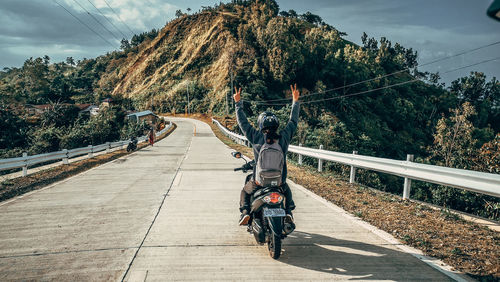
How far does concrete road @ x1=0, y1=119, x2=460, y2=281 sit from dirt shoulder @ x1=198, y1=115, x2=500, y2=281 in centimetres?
46

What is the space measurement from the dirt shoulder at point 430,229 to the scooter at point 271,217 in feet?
6.94

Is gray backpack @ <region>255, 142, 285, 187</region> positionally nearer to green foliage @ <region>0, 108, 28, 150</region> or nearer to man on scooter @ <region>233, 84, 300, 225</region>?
man on scooter @ <region>233, 84, 300, 225</region>

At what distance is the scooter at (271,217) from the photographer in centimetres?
378

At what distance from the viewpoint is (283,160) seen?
4.07m

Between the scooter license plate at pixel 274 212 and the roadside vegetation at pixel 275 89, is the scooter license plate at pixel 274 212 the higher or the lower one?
the lower one

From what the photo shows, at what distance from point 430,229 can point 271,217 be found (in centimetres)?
316

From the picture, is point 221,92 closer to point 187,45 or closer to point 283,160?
point 187,45

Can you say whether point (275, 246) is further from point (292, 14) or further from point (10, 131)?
point (292, 14)

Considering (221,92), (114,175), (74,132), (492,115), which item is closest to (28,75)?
(221,92)

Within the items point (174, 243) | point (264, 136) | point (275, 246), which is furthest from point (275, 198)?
point (174, 243)

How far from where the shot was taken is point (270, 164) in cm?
397

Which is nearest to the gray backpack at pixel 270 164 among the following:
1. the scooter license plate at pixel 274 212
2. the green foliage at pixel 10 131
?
the scooter license plate at pixel 274 212

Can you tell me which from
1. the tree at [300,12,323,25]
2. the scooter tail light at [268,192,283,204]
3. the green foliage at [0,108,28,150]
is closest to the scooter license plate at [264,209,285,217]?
the scooter tail light at [268,192,283,204]

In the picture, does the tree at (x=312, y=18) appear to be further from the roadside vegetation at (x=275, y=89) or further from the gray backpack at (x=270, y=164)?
the gray backpack at (x=270, y=164)
